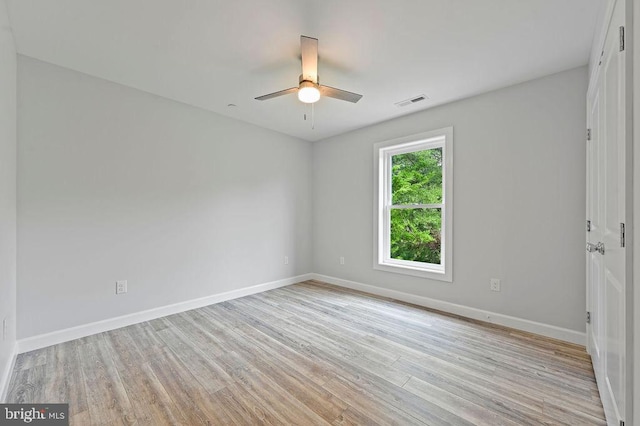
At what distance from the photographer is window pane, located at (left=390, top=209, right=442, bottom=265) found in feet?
11.9

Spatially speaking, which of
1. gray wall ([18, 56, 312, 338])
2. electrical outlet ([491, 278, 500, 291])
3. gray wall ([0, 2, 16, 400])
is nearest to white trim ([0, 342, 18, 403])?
gray wall ([0, 2, 16, 400])

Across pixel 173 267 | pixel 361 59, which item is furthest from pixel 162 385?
pixel 361 59

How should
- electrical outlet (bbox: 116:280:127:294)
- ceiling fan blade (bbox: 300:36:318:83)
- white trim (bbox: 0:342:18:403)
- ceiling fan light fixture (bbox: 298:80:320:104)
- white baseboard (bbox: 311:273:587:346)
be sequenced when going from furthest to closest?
electrical outlet (bbox: 116:280:127:294), white baseboard (bbox: 311:273:587:346), ceiling fan light fixture (bbox: 298:80:320:104), ceiling fan blade (bbox: 300:36:318:83), white trim (bbox: 0:342:18:403)

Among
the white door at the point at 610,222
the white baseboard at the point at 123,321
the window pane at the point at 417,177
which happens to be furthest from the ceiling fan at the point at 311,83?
the white baseboard at the point at 123,321

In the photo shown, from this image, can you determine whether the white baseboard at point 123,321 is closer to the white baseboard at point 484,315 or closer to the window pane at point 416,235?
the white baseboard at point 484,315

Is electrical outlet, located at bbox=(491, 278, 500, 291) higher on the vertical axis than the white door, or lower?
lower

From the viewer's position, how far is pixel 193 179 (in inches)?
138

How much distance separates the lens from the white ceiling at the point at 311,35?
6.13 feet

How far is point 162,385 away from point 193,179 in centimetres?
231

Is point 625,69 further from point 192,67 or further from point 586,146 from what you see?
point 192,67

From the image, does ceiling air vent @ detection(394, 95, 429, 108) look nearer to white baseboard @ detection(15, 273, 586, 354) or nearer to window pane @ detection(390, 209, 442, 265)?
window pane @ detection(390, 209, 442, 265)

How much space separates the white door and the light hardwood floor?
1.24ft

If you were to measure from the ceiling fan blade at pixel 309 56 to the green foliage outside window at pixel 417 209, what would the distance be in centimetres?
207

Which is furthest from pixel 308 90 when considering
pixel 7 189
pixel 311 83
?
pixel 7 189
